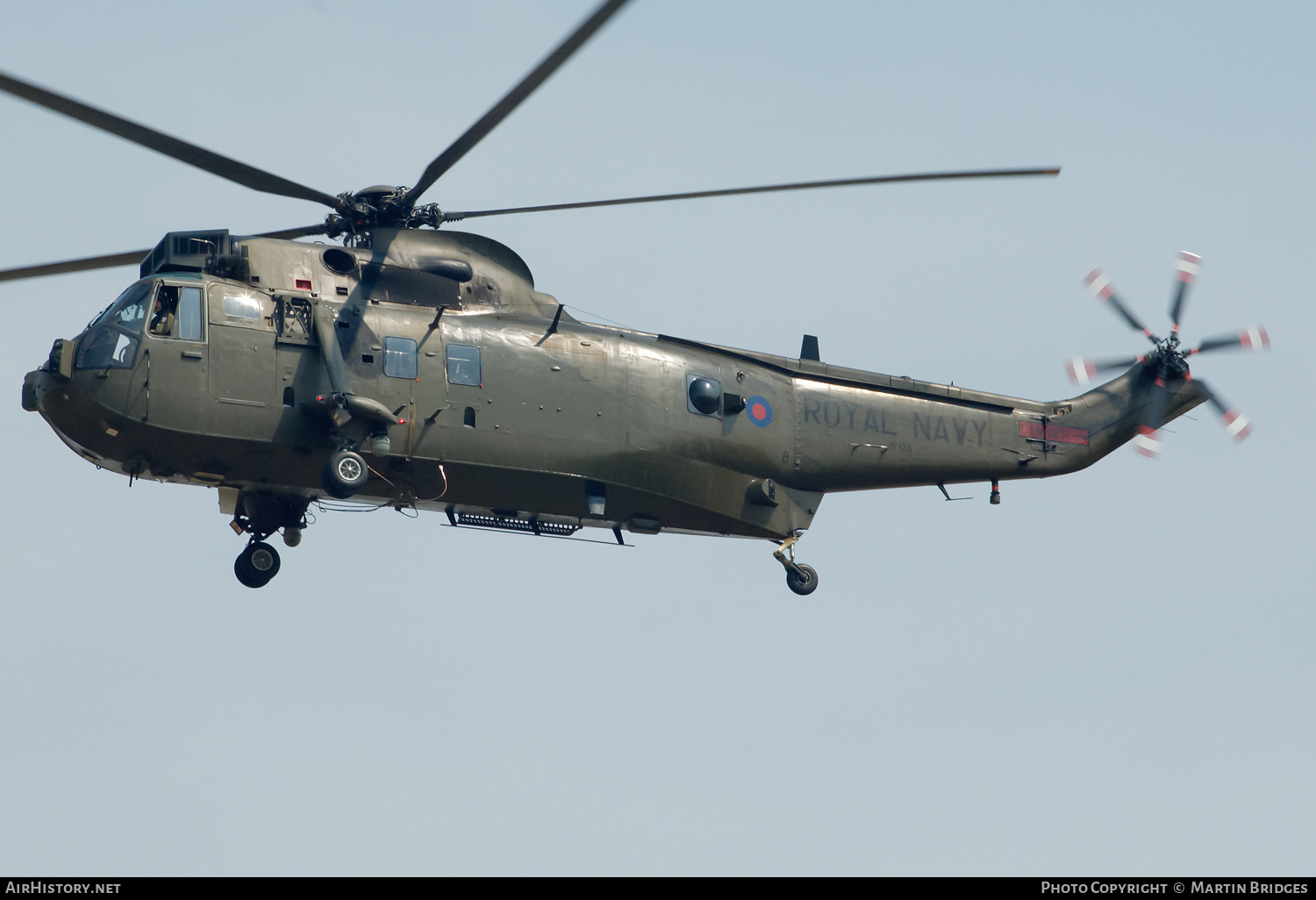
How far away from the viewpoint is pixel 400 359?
26.0 metres

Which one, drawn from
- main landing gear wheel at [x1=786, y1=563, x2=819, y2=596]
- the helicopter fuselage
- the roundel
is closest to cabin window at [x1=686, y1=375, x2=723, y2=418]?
the helicopter fuselage

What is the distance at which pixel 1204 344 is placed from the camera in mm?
33000

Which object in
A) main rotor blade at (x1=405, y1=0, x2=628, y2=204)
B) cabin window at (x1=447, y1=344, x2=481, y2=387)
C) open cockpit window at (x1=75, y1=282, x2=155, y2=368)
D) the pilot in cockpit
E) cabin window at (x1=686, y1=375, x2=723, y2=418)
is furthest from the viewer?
cabin window at (x1=686, y1=375, x2=723, y2=418)

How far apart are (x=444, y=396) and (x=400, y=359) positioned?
2.92ft

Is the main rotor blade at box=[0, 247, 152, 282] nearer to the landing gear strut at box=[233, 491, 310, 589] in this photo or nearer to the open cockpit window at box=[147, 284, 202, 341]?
the open cockpit window at box=[147, 284, 202, 341]

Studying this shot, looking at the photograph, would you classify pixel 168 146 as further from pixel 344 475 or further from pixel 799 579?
pixel 799 579

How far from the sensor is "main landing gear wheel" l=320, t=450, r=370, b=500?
2467 cm

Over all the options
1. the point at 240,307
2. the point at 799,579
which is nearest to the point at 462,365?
the point at 240,307

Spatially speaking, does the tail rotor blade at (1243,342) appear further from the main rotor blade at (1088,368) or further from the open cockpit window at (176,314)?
the open cockpit window at (176,314)

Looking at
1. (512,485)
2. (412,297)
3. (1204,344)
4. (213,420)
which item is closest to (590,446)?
(512,485)

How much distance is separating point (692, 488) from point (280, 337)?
7253 millimetres

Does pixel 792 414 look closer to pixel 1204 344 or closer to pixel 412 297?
pixel 412 297

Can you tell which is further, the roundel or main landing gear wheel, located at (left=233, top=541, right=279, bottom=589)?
the roundel

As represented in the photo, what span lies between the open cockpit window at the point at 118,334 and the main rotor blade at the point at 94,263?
182 centimetres
